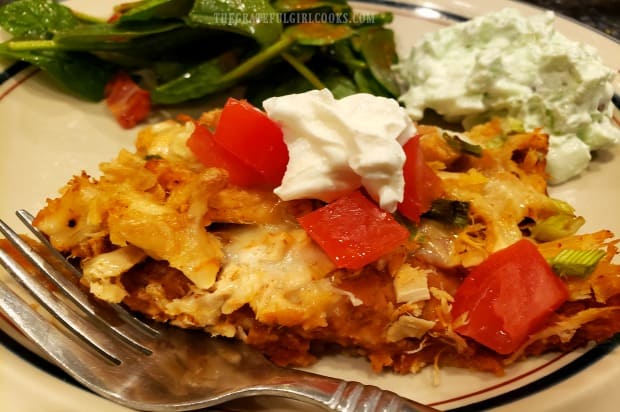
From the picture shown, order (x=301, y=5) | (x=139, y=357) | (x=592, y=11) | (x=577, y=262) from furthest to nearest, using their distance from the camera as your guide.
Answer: (x=592, y=11), (x=301, y=5), (x=577, y=262), (x=139, y=357)

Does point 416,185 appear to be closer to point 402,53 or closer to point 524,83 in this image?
point 524,83

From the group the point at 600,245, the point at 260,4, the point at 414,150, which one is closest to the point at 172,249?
the point at 414,150

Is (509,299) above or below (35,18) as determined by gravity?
below

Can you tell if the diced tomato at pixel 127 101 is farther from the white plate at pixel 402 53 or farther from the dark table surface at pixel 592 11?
Result: the dark table surface at pixel 592 11

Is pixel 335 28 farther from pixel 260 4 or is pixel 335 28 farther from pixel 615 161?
pixel 615 161

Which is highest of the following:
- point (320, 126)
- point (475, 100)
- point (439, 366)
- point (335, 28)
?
point (320, 126)

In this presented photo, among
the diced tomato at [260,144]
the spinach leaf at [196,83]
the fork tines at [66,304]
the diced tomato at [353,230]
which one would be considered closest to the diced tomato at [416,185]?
the diced tomato at [353,230]

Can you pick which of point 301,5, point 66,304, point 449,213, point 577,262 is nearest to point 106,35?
point 301,5
